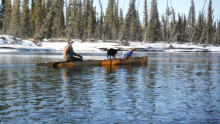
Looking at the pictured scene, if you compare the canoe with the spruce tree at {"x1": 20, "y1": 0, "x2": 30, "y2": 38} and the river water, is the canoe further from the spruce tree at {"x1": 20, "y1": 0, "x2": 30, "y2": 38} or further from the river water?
the spruce tree at {"x1": 20, "y1": 0, "x2": 30, "y2": 38}

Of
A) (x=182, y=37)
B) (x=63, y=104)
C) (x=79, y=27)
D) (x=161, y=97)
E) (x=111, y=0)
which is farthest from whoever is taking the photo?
(x=182, y=37)

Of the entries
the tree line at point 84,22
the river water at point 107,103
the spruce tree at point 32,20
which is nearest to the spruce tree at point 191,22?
the tree line at point 84,22

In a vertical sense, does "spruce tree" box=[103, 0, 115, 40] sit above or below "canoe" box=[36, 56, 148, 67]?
above

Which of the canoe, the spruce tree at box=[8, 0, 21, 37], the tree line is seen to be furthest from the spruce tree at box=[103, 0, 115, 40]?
the canoe

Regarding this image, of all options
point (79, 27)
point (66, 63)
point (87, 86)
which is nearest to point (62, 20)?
point (79, 27)

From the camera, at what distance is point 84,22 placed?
104m

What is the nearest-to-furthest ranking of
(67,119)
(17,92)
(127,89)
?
(67,119) < (17,92) < (127,89)

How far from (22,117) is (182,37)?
115383 millimetres

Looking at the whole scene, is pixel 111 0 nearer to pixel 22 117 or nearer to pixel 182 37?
pixel 182 37

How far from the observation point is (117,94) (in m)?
13.4

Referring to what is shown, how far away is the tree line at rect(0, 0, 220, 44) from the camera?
97.1 meters

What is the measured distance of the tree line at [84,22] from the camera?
97.1 meters

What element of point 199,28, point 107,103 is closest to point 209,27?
point 199,28

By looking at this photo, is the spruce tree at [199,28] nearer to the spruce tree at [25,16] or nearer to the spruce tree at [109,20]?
the spruce tree at [109,20]
